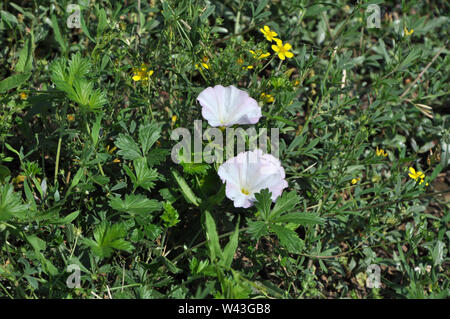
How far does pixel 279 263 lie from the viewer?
2.12 metres

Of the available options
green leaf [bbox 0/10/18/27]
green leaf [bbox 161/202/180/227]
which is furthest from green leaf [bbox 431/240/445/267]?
green leaf [bbox 0/10/18/27]

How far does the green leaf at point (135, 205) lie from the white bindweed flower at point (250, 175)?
0.27 m

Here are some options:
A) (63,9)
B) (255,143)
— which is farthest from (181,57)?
(63,9)

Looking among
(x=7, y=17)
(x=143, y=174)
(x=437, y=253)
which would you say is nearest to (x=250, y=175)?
(x=143, y=174)

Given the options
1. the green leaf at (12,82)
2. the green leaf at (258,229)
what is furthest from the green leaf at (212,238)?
the green leaf at (12,82)

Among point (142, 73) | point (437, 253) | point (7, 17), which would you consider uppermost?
point (7, 17)

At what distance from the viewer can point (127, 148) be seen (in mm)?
1978

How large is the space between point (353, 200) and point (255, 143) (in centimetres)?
52

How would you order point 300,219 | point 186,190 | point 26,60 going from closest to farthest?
1. point 300,219
2. point 186,190
3. point 26,60

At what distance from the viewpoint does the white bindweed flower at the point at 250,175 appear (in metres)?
1.87

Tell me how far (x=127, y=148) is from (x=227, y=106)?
0.40 meters

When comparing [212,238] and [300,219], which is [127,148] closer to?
[212,238]

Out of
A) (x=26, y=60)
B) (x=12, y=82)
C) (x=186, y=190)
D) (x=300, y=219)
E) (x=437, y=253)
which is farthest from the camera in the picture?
(x=26, y=60)

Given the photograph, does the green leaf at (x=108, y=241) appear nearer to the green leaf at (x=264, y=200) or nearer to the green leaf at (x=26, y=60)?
the green leaf at (x=264, y=200)
